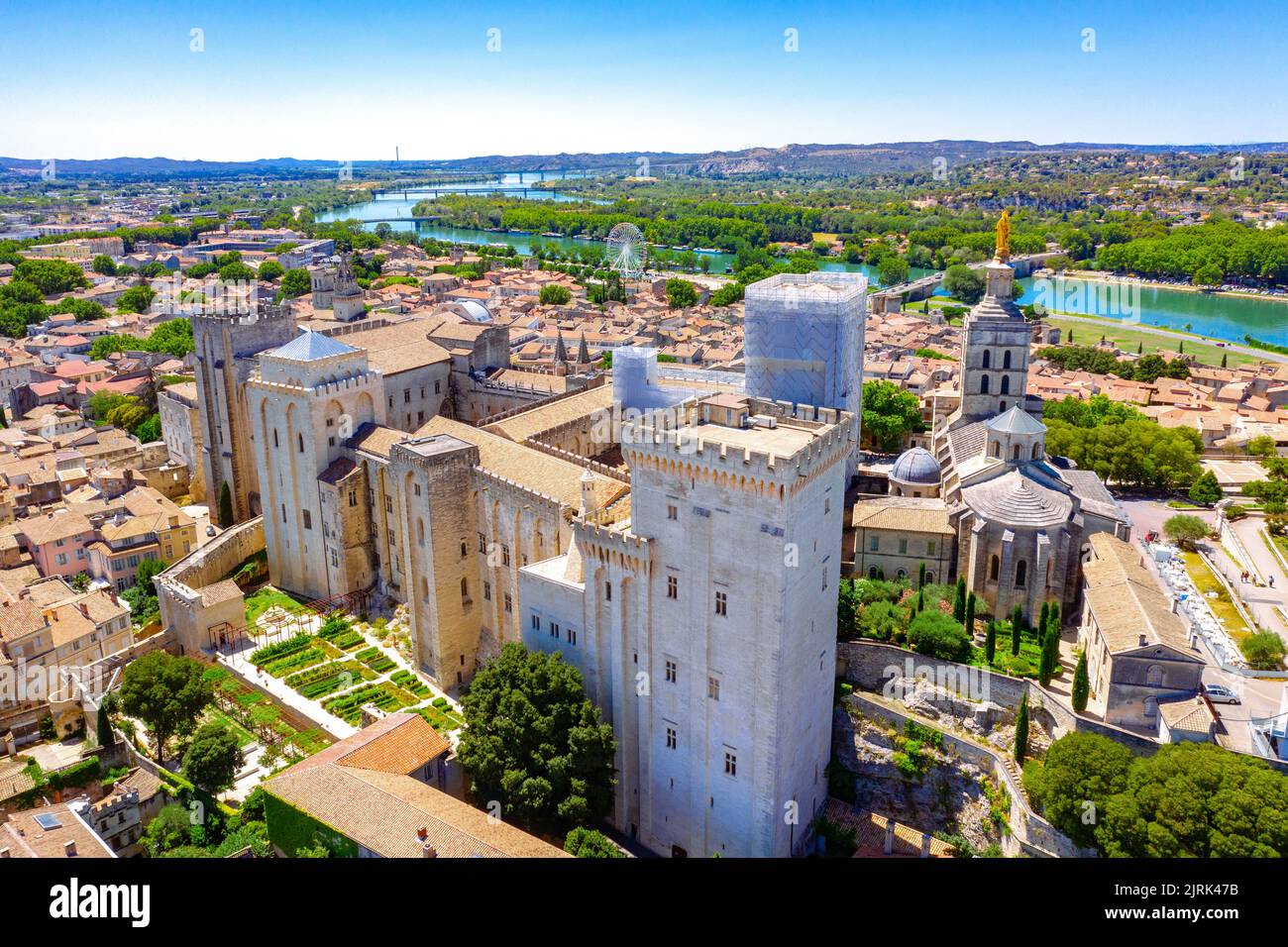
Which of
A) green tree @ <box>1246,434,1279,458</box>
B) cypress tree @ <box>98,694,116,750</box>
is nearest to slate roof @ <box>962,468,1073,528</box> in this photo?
green tree @ <box>1246,434,1279,458</box>

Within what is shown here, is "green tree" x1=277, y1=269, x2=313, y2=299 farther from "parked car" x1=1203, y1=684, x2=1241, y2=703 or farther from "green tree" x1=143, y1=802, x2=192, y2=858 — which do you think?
"parked car" x1=1203, y1=684, x2=1241, y2=703

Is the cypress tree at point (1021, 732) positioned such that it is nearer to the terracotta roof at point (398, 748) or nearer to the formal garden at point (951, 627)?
the formal garden at point (951, 627)

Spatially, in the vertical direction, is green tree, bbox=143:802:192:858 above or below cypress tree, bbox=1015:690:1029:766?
below

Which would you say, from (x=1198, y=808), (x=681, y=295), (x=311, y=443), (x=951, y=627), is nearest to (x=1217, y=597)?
(x=951, y=627)

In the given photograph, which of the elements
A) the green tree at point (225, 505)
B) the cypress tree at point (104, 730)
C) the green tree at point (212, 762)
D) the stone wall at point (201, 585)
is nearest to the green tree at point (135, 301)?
the green tree at point (225, 505)
